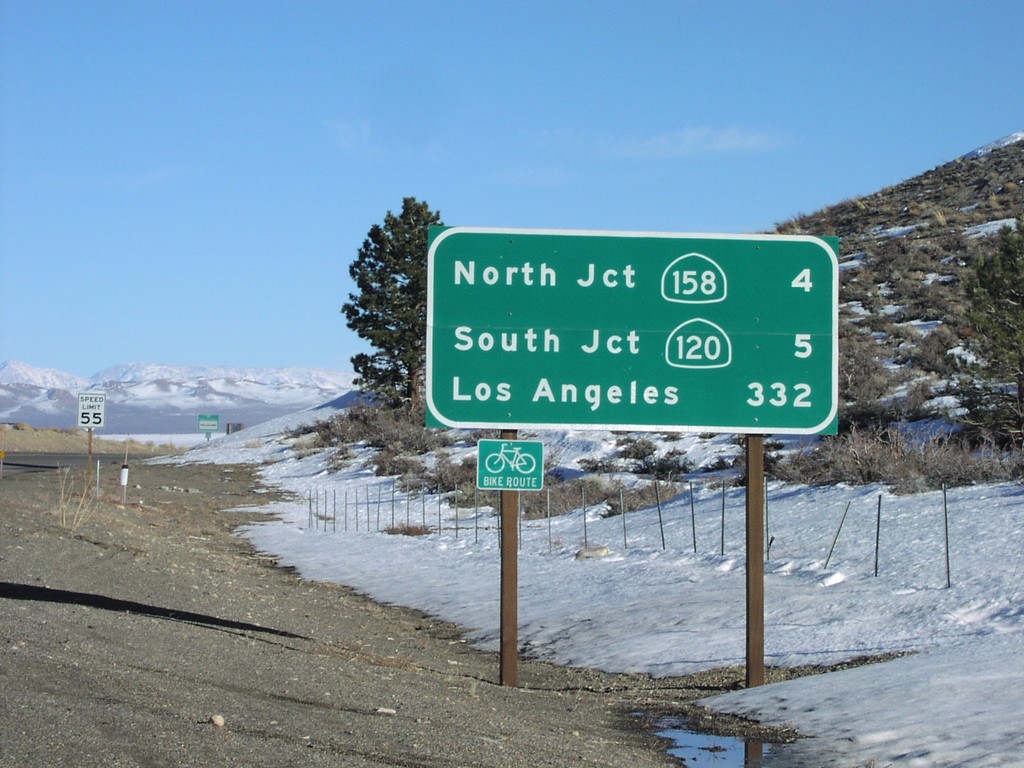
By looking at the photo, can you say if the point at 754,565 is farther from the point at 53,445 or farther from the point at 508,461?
the point at 53,445

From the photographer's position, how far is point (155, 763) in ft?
16.2

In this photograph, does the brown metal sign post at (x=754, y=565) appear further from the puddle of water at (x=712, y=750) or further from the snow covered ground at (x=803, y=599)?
the puddle of water at (x=712, y=750)

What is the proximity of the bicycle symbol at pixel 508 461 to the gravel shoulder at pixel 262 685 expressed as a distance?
169cm

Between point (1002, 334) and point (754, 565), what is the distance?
41.0 feet

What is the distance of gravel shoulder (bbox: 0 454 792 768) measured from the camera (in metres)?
5.47

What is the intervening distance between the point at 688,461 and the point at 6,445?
57.3 meters

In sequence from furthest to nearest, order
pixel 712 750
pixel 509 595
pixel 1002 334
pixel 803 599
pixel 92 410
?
1. pixel 92 410
2. pixel 1002 334
3. pixel 803 599
4. pixel 509 595
5. pixel 712 750

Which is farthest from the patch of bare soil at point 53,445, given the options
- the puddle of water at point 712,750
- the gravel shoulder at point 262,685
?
the puddle of water at point 712,750

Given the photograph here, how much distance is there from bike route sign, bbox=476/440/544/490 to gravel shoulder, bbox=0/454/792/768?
1.58 metres

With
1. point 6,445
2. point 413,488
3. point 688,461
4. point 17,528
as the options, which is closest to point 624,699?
point 17,528

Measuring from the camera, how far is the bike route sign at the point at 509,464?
373 inches

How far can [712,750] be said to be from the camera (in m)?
6.92

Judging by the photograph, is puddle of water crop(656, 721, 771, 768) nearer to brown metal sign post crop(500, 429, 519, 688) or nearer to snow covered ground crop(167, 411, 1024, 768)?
snow covered ground crop(167, 411, 1024, 768)

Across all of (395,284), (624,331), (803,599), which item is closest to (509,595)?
(624,331)
